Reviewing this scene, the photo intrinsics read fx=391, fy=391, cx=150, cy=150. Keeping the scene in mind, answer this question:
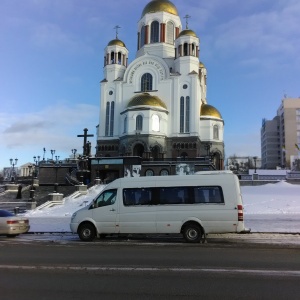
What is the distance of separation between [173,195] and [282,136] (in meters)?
129

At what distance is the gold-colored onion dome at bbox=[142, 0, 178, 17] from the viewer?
69.4 meters

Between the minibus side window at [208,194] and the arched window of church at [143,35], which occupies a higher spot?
the arched window of church at [143,35]

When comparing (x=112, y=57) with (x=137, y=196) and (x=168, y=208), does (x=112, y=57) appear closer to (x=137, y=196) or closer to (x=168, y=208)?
(x=137, y=196)

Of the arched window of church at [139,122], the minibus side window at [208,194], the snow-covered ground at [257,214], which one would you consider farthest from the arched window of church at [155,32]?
the minibus side window at [208,194]

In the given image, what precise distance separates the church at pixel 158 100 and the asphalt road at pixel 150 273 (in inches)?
1796

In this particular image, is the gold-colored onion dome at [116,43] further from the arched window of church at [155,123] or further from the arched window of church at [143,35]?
the arched window of church at [155,123]

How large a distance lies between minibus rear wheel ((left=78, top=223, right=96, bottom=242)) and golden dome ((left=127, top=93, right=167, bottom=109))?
45755 mm

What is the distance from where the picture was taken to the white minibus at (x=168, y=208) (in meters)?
14.2

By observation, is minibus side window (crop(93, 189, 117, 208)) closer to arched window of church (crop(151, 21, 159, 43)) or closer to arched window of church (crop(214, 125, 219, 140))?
arched window of church (crop(214, 125, 219, 140))

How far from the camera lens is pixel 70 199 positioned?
33969 millimetres

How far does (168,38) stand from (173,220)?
197ft

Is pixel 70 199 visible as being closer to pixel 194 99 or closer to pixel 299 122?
pixel 194 99

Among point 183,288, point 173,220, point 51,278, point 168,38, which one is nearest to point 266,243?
point 173,220

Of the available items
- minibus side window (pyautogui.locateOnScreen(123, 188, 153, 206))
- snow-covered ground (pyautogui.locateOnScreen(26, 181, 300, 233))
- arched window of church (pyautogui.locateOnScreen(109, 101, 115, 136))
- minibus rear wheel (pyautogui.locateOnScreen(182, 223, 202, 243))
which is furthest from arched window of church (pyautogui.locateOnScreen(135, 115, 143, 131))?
minibus rear wheel (pyautogui.locateOnScreen(182, 223, 202, 243))
